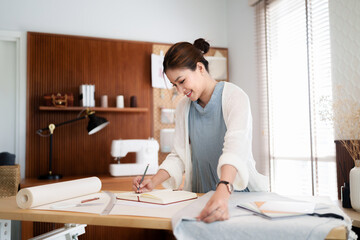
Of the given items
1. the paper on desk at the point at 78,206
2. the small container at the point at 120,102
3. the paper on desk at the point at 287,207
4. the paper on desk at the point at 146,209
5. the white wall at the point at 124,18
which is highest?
the white wall at the point at 124,18

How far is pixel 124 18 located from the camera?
3.42 meters

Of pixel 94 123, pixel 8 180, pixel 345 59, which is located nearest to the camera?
pixel 345 59

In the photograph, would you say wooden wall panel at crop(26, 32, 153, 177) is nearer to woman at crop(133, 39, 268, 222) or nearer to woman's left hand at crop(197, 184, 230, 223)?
woman at crop(133, 39, 268, 222)

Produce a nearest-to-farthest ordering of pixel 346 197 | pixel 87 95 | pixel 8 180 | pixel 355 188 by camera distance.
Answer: pixel 355 188, pixel 346 197, pixel 8 180, pixel 87 95

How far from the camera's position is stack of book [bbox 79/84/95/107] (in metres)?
3.08

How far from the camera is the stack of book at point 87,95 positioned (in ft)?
10.1

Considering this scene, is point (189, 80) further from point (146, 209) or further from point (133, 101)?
point (133, 101)

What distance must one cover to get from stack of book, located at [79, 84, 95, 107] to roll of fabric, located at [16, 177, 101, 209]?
1.73m

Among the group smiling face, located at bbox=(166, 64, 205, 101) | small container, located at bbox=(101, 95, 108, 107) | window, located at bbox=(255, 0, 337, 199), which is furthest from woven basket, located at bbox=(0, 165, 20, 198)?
window, located at bbox=(255, 0, 337, 199)

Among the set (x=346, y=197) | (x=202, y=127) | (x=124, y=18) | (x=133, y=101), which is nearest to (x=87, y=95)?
(x=133, y=101)

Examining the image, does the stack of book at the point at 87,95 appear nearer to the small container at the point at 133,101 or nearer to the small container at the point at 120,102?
the small container at the point at 120,102

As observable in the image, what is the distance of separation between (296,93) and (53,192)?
209cm

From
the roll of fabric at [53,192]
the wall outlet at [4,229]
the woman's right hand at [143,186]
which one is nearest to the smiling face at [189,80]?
the woman's right hand at [143,186]

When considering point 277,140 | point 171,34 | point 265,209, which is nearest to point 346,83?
point 277,140
